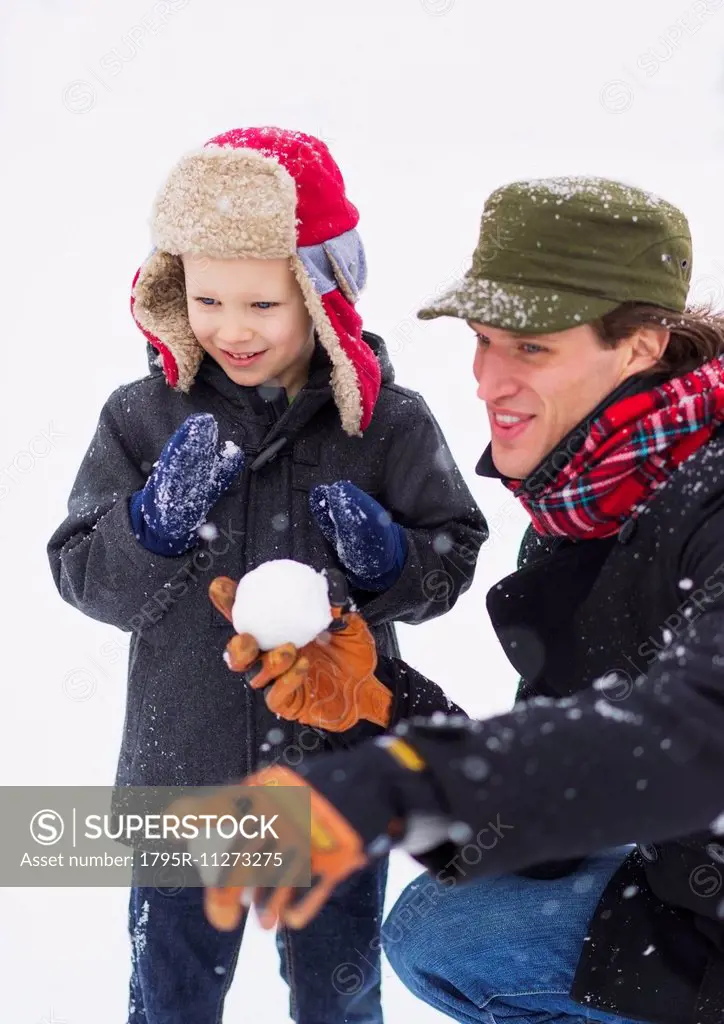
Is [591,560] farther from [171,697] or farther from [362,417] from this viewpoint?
[171,697]

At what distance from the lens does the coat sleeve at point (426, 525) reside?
6.57 feet

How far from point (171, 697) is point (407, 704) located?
0.45m

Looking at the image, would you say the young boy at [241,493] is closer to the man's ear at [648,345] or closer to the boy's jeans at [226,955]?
the boy's jeans at [226,955]

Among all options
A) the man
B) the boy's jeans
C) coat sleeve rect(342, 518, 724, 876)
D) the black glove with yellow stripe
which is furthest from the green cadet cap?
the boy's jeans

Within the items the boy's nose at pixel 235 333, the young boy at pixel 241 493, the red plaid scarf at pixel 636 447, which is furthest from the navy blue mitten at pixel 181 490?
the red plaid scarf at pixel 636 447

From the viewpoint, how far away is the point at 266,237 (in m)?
1.87

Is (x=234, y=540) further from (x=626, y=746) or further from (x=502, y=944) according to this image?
(x=626, y=746)

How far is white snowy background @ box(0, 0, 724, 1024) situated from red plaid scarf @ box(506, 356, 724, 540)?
8.51 feet

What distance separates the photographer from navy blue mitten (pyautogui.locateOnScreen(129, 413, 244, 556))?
6.10 ft

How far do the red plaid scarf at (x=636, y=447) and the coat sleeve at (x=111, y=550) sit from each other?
0.72 metres

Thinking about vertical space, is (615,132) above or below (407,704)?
above

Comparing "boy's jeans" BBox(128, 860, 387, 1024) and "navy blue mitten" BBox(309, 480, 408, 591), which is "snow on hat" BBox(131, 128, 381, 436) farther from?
"boy's jeans" BBox(128, 860, 387, 1024)

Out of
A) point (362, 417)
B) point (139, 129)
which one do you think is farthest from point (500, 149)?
point (362, 417)

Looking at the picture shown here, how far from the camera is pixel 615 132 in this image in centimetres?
606
